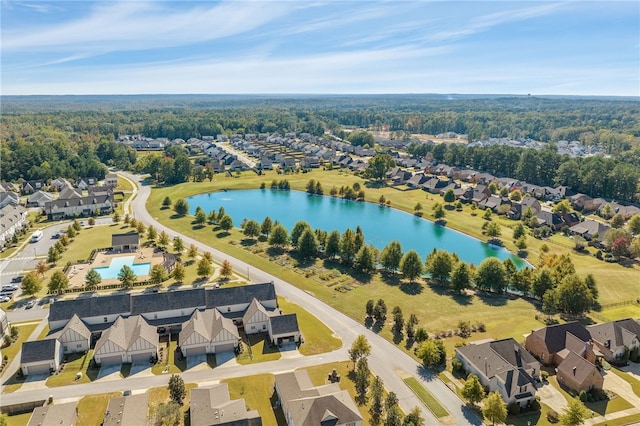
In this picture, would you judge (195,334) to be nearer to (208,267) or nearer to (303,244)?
(208,267)

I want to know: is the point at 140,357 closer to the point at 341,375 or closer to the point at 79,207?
the point at 341,375

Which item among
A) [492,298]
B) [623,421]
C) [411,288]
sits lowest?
[492,298]

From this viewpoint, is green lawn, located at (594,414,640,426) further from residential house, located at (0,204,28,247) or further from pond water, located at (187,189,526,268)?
residential house, located at (0,204,28,247)

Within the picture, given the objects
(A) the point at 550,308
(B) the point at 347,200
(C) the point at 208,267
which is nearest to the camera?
(A) the point at 550,308

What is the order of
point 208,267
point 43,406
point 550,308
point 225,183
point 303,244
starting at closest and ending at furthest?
point 43,406
point 550,308
point 208,267
point 303,244
point 225,183

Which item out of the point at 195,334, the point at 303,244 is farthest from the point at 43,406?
the point at 303,244

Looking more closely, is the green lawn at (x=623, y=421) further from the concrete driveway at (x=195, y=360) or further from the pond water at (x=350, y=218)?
the pond water at (x=350, y=218)

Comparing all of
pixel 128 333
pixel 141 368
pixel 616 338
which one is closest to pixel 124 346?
pixel 128 333

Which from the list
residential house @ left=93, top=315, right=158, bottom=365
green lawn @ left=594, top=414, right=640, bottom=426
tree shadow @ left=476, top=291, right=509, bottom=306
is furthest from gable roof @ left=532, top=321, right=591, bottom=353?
residential house @ left=93, top=315, right=158, bottom=365
